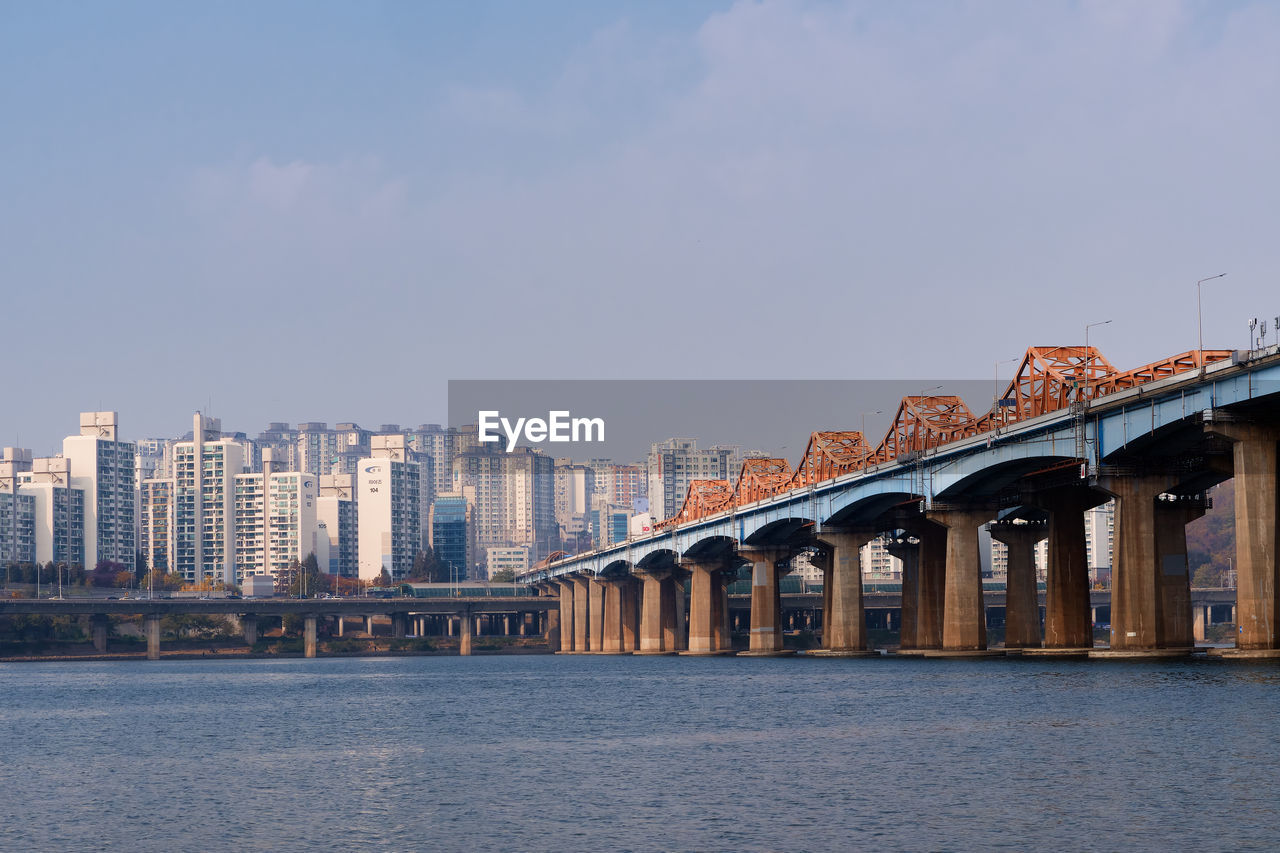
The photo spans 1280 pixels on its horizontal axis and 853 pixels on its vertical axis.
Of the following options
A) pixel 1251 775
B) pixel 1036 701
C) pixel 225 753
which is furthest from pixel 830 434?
pixel 1251 775

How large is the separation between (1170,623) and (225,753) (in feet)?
192

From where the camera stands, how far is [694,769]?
48.8 metres

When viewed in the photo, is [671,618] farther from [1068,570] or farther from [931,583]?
[1068,570]

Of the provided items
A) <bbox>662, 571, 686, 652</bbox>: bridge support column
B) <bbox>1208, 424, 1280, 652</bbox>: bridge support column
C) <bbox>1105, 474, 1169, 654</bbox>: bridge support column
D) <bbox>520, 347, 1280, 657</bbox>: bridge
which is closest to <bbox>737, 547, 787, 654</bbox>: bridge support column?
<bbox>520, 347, 1280, 657</bbox>: bridge

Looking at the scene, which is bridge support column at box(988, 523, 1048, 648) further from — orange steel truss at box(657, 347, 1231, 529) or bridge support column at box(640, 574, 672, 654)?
bridge support column at box(640, 574, 672, 654)

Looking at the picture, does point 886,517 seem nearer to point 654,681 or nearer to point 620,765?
point 654,681

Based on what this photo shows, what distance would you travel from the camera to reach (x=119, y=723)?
76375 mm

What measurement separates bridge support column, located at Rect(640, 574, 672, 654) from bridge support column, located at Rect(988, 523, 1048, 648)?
73.4 metres

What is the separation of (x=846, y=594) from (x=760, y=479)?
30159 millimetres

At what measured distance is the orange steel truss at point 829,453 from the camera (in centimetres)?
13562

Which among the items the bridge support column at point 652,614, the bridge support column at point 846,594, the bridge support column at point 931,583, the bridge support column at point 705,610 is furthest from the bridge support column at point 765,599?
the bridge support column at point 652,614

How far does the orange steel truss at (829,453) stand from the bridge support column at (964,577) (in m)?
21.0

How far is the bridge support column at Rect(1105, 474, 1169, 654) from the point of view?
88250mm

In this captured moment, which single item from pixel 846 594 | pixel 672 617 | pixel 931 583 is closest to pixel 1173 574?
pixel 931 583
